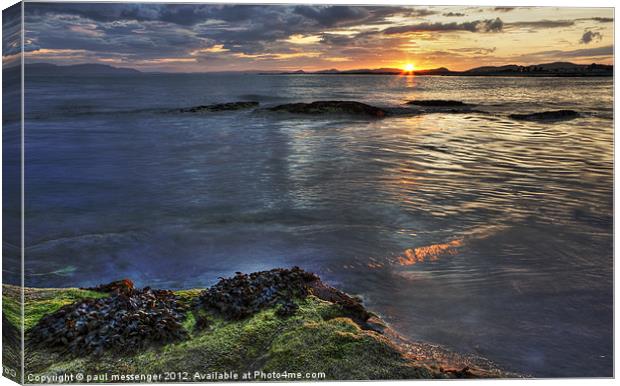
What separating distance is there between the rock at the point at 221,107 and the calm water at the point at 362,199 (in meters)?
0.10

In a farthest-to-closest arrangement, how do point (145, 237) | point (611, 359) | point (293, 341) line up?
point (145, 237), point (611, 359), point (293, 341)

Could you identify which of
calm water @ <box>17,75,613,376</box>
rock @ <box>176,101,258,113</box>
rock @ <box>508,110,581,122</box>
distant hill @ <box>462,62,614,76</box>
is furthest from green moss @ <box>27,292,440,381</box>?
rock @ <box>508,110,581,122</box>

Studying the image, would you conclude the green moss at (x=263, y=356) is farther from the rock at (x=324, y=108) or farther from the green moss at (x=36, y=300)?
the rock at (x=324, y=108)

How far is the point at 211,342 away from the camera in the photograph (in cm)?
496

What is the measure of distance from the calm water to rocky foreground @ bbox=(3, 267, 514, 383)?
1.48ft

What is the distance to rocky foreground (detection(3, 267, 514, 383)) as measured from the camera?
4.89 meters

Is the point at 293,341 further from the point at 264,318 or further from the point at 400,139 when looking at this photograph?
the point at 400,139

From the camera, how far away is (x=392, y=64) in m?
6.74

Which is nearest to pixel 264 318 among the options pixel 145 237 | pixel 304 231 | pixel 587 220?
pixel 304 231

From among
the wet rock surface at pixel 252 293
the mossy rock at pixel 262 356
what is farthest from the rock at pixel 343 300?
the mossy rock at pixel 262 356

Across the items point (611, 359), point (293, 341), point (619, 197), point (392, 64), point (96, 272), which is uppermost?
point (392, 64)

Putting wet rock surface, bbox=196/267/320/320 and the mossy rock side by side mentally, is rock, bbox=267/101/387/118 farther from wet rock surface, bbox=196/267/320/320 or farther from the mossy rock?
the mossy rock

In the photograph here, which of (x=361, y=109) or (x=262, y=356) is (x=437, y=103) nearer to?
(x=361, y=109)

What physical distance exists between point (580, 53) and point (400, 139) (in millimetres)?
2080
